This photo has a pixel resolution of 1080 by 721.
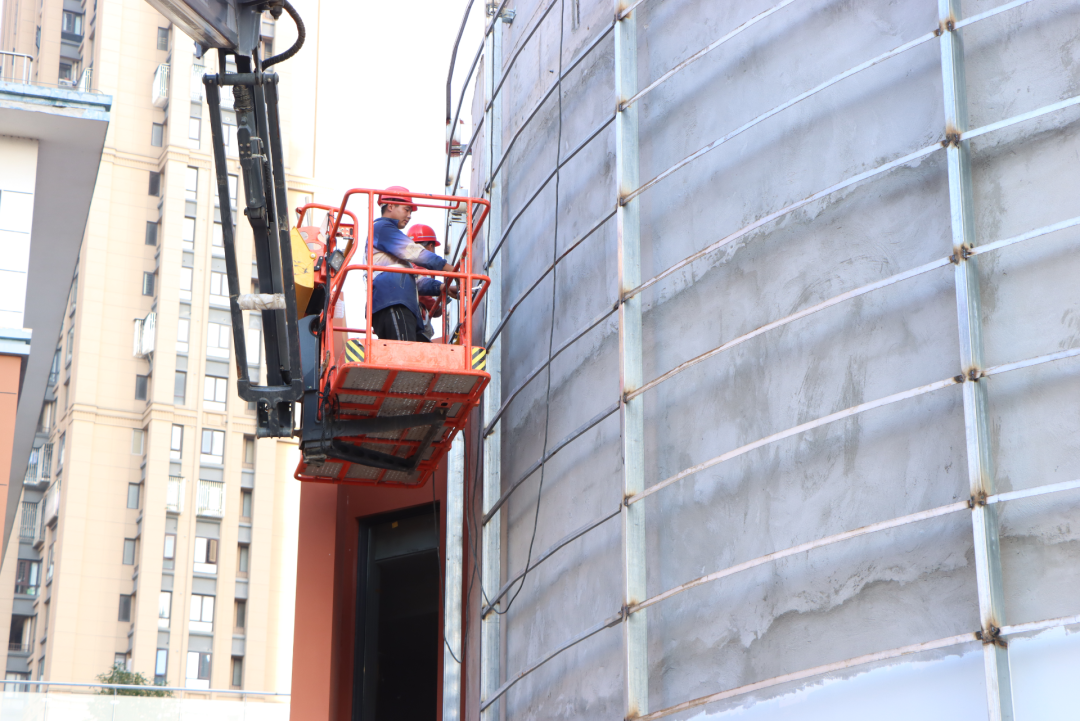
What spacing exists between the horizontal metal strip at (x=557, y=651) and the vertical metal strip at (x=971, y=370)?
109 inches

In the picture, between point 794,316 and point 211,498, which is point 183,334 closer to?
point 211,498

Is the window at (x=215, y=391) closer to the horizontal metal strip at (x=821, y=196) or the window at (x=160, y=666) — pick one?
the window at (x=160, y=666)

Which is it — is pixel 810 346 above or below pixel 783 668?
above

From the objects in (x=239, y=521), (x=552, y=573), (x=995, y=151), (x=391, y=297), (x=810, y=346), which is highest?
(x=239, y=521)

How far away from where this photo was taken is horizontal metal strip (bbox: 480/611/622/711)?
8.79 metres

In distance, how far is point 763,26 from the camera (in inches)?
344

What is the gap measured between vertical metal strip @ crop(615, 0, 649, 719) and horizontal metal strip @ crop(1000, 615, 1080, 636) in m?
2.63

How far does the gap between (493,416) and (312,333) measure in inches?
80.3

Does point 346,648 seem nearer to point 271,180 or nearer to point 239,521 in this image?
point 271,180

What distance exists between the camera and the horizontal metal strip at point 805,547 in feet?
22.2

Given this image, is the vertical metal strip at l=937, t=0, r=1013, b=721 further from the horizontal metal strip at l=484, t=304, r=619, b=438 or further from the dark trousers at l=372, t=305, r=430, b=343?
the dark trousers at l=372, t=305, r=430, b=343

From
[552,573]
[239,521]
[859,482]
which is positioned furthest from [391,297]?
[239,521]

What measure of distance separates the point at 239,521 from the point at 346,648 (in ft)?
207

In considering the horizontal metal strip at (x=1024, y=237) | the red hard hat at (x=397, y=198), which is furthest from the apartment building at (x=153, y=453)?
the horizontal metal strip at (x=1024, y=237)
